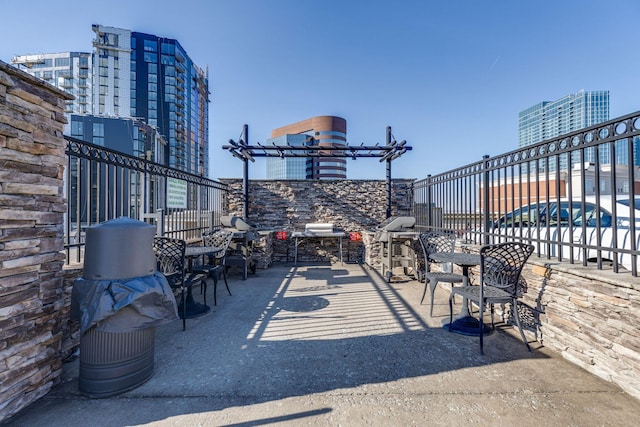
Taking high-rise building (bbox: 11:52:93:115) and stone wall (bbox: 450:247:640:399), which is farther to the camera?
high-rise building (bbox: 11:52:93:115)

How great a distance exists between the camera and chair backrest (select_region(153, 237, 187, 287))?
3.58m

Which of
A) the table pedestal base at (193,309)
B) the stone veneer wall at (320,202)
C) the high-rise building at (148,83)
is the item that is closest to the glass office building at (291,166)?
the high-rise building at (148,83)

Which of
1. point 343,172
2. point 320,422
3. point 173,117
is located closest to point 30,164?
point 320,422

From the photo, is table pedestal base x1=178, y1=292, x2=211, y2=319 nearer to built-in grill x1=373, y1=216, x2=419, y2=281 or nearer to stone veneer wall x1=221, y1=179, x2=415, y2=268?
built-in grill x1=373, y1=216, x2=419, y2=281

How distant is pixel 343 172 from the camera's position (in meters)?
58.3

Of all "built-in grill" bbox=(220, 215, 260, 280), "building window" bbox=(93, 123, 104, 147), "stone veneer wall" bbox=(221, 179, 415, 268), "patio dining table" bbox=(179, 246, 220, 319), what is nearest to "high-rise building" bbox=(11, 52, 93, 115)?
"building window" bbox=(93, 123, 104, 147)

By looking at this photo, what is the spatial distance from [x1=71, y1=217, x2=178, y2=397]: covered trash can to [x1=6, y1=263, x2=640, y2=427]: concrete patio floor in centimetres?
15

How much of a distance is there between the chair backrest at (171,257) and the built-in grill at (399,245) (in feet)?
12.7

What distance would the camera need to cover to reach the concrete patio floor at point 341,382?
6.24ft

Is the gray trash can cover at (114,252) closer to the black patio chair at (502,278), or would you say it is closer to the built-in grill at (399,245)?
the black patio chair at (502,278)

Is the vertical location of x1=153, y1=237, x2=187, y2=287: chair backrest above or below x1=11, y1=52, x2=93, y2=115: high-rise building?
below

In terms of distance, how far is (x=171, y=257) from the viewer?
3.64 meters

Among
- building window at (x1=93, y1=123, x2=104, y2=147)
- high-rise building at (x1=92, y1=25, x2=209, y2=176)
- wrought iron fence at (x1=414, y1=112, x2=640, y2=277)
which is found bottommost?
wrought iron fence at (x1=414, y1=112, x2=640, y2=277)

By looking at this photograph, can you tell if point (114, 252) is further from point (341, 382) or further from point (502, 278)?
point (502, 278)
